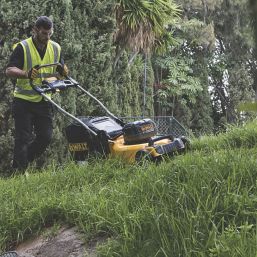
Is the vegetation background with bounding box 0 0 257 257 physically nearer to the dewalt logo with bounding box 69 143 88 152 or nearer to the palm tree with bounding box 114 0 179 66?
the palm tree with bounding box 114 0 179 66

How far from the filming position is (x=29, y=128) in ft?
16.9

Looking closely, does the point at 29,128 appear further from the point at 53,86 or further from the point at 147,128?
the point at 147,128

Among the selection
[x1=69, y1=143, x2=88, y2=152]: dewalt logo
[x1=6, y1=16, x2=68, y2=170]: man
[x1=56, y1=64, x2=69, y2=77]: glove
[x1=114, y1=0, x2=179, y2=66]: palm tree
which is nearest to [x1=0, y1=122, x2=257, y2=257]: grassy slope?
[x1=69, y1=143, x2=88, y2=152]: dewalt logo

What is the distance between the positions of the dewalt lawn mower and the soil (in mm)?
1296

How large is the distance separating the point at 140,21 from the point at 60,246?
6568 mm

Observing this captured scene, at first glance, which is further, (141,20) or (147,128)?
(141,20)

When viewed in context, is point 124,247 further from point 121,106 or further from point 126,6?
point 121,106

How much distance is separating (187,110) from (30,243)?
16.9m

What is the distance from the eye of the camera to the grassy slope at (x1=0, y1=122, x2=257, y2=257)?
7.96 feet

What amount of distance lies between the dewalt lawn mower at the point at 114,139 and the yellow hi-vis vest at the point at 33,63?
0.12m

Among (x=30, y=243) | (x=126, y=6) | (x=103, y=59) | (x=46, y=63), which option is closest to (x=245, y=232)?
(x=30, y=243)

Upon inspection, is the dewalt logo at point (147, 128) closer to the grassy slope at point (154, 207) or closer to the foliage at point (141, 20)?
the grassy slope at point (154, 207)

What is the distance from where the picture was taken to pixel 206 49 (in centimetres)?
2141

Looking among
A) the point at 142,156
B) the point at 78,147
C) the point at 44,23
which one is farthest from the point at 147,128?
the point at 44,23
